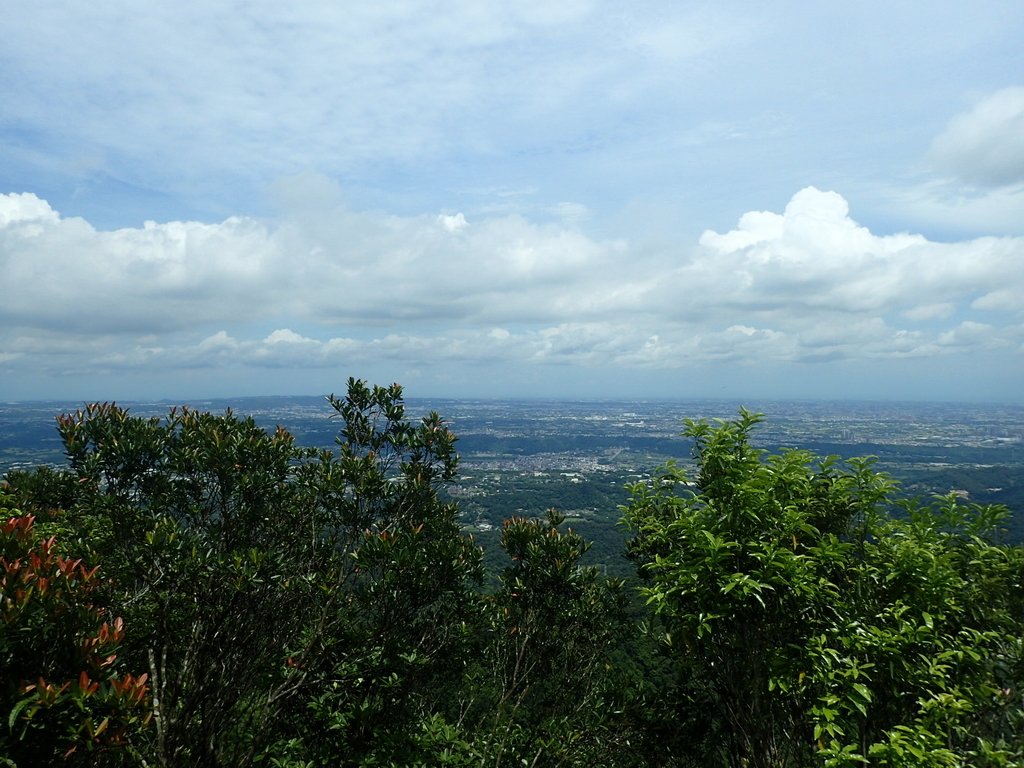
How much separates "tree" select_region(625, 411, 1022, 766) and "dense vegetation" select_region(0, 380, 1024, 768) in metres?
0.03

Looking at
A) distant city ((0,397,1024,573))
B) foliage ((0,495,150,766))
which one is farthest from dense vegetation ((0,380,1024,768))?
distant city ((0,397,1024,573))

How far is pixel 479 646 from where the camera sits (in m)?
9.09

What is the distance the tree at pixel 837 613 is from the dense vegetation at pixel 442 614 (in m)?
0.03

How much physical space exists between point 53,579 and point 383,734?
4.36 meters

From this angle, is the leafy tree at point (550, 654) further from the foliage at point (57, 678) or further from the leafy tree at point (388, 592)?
the foliage at point (57, 678)

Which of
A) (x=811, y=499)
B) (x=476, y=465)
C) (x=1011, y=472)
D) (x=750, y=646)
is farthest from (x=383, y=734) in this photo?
(x=1011, y=472)

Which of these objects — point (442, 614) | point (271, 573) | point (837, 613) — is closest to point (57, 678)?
point (271, 573)

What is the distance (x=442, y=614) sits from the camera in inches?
315

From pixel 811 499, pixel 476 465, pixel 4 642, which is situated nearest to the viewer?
pixel 4 642

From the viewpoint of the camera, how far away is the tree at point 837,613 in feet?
16.1

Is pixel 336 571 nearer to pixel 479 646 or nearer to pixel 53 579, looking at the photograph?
pixel 479 646

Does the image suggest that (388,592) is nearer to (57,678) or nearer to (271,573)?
(271,573)

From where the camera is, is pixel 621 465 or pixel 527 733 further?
pixel 621 465

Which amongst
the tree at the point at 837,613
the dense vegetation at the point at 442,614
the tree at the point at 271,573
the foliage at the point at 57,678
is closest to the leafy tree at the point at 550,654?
the dense vegetation at the point at 442,614
